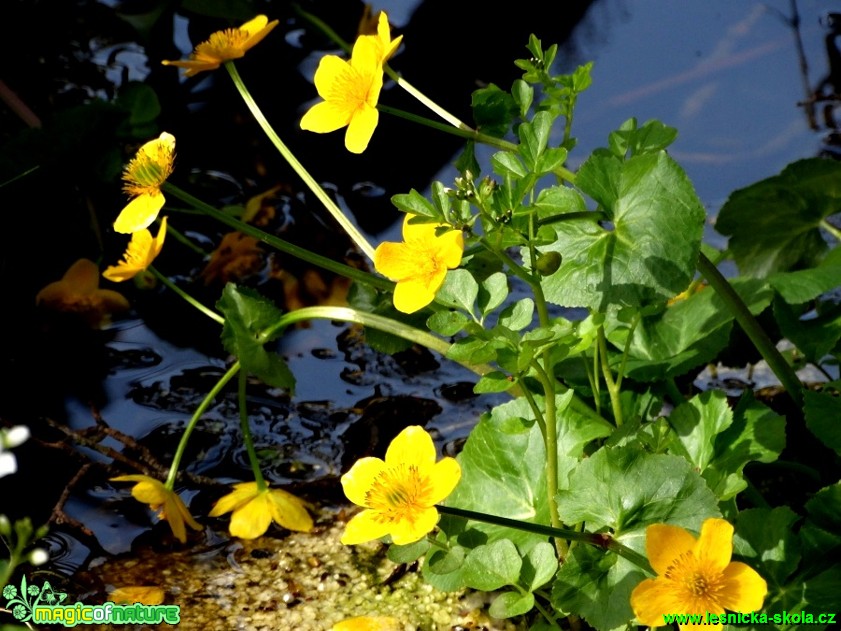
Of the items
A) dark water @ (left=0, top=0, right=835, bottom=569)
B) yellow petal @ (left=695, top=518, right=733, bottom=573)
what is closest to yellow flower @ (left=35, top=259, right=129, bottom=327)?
dark water @ (left=0, top=0, right=835, bottom=569)

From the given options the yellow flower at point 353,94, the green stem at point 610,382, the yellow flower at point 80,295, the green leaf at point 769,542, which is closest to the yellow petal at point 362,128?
the yellow flower at point 353,94

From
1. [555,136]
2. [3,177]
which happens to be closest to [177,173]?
[3,177]

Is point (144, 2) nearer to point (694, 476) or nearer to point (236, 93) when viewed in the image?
point (236, 93)

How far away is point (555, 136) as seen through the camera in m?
2.17

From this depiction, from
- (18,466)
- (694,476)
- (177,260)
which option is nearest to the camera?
(694,476)

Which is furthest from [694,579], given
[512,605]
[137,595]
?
[137,595]

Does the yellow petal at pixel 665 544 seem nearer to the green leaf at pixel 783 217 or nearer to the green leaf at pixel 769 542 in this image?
the green leaf at pixel 769 542

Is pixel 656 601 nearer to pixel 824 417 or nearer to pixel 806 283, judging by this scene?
pixel 824 417

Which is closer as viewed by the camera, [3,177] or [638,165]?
[638,165]

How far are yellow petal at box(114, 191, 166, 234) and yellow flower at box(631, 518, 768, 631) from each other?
62 cm

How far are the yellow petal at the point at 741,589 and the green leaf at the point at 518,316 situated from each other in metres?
0.30

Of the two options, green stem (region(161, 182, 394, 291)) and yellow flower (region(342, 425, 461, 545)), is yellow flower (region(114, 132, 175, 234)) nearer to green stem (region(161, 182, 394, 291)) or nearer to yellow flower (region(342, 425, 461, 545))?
green stem (region(161, 182, 394, 291))

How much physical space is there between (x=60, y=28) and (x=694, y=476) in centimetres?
198

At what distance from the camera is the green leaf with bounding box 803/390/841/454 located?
114 cm
